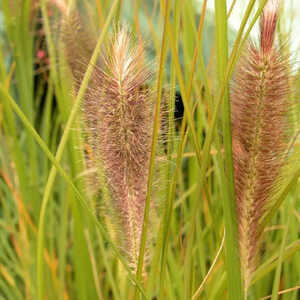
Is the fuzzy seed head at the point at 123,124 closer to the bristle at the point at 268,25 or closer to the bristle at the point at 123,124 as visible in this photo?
the bristle at the point at 123,124

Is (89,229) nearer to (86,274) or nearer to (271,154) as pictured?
(86,274)

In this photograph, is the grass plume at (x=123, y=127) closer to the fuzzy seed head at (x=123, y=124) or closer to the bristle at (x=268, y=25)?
the fuzzy seed head at (x=123, y=124)

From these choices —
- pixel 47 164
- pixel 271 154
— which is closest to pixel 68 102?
pixel 47 164

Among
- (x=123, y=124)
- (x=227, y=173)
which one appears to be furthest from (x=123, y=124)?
(x=227, y=173)

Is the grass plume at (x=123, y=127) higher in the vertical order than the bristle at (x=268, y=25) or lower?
lower

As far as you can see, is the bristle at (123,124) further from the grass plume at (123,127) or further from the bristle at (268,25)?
the bristle at (268,25)

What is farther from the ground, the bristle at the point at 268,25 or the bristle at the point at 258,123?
the bristle at the point at 268,25

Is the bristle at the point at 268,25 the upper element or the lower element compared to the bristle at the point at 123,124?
upper

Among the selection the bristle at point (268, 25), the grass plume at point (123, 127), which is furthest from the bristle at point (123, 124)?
the bristle at point (268, 25)

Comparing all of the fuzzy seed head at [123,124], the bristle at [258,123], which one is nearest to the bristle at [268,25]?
the bristle at [258,123]
